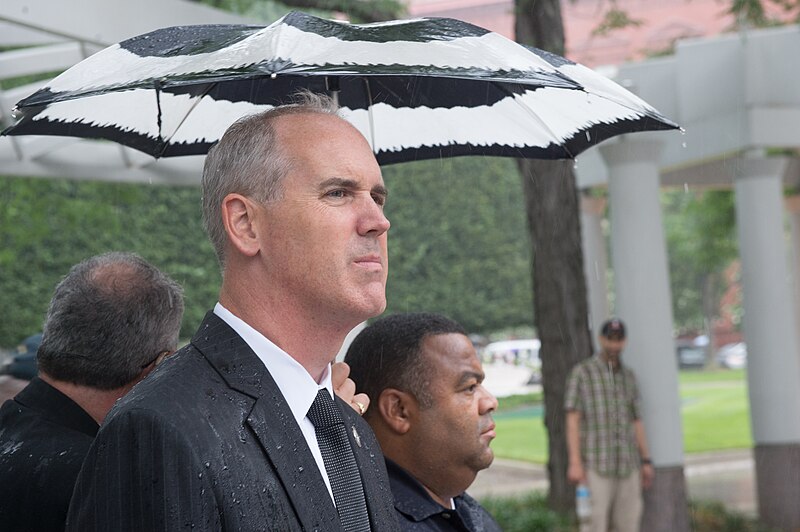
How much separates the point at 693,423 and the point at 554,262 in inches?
850

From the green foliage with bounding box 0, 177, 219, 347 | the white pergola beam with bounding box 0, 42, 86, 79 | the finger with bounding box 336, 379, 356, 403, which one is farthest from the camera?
the green foliage with bounding box 0, 177, 219, 347

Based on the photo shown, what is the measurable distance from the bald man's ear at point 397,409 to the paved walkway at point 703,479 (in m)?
10.5

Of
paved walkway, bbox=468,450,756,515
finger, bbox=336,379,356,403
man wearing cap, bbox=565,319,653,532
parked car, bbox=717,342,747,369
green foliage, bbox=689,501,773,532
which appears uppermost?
finger, bbox=336,379,356,403

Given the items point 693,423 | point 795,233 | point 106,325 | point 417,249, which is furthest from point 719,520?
point 417,249

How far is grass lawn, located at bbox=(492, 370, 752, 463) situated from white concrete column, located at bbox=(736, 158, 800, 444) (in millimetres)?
9291

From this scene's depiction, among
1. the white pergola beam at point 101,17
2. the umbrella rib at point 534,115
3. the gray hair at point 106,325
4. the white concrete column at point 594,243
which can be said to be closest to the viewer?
the gray hair at point 106,325

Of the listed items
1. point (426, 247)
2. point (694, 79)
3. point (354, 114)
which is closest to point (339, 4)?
point (694, 79)

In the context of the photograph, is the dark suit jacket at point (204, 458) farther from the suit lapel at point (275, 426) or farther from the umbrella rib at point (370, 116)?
the umbrella rib at point (370, 116)

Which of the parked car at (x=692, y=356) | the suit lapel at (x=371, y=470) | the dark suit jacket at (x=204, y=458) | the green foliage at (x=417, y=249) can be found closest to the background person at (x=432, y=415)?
Answer: the suit lapel at (x=371, y=470)

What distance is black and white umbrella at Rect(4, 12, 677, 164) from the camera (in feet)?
8.05

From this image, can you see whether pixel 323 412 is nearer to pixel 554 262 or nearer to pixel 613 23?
pixel 554 262

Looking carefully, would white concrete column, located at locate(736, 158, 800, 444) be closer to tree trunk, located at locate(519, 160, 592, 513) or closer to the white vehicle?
tree trunk, located at locate(519, 160, 592, 513)

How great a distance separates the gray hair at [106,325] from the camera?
9.25 ft

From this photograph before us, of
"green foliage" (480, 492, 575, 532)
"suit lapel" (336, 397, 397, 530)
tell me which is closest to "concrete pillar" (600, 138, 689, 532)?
"green foliage" (480, 492, 575, 532)
